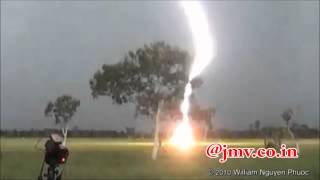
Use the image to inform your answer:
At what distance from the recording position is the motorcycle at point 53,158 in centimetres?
691

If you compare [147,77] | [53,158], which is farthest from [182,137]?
[53,158]

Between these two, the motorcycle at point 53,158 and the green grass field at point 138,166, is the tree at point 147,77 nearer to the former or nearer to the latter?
the green grass field at point 138,166

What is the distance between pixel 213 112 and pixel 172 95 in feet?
237

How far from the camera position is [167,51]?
6256 centimetres

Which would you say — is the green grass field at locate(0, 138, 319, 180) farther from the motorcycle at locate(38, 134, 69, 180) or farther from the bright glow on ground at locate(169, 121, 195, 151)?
the bright glow on ground at locate(169, 121, 195, 151)

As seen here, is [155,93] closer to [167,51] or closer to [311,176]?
[167,51]

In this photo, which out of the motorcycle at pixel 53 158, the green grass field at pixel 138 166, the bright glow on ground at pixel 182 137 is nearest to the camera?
the motorcycle at pixel 53 158

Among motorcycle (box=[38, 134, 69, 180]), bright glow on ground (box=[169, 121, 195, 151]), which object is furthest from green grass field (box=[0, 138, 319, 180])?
bright glow on ground (box=[169, 121, 195, 151])

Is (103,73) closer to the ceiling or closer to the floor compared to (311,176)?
closer to the ceiling

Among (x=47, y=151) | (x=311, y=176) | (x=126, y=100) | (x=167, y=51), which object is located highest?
(x=167, y=51)

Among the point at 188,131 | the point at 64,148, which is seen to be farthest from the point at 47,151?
the point at 188,131

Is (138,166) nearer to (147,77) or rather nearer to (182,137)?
(147,77)

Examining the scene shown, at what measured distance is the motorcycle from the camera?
22.7 feet

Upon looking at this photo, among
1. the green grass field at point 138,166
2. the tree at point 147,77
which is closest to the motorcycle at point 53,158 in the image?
the green grass field at point 138,166
